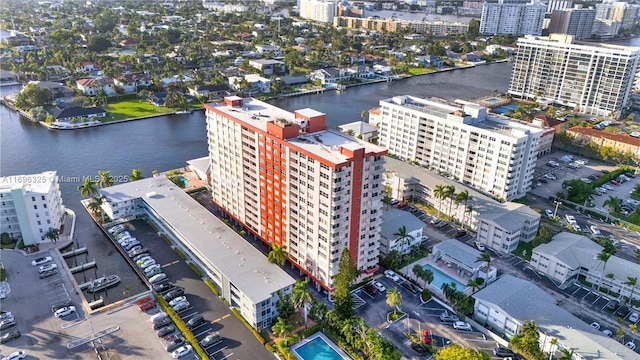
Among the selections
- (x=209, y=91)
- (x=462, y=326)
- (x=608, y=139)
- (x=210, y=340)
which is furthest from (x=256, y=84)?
(x=462, y=326)

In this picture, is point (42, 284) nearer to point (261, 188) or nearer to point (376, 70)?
point (261, 188)

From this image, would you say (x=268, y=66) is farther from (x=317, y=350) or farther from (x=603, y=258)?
(x=317, y=350)

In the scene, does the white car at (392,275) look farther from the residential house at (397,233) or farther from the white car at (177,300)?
the white car at (177,300)

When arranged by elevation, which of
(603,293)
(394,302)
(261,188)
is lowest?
(603,293)

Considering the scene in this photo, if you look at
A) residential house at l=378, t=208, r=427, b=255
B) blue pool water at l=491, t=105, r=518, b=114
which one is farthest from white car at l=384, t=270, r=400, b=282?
blue pool water at l=491, t=105, r=518, b=114

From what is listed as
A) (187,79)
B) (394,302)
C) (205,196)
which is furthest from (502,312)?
(187,79)
